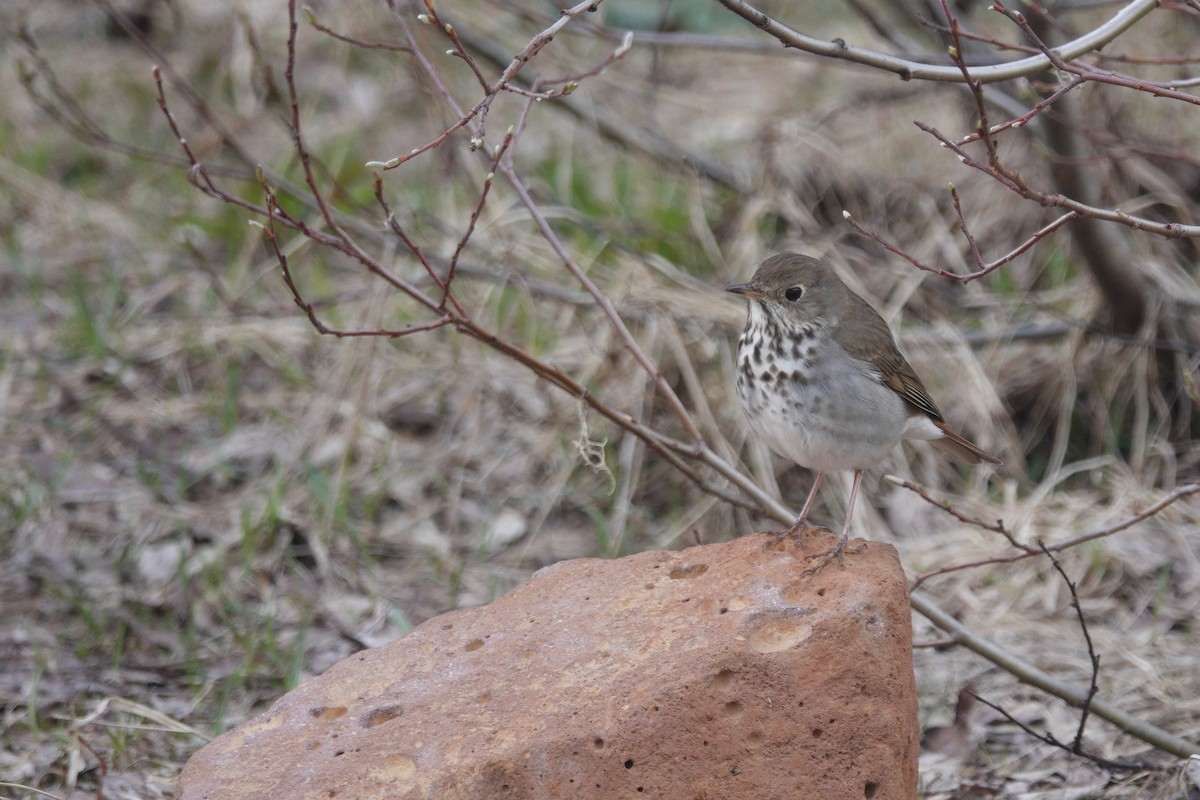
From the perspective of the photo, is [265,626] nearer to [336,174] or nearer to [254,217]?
[254,217]

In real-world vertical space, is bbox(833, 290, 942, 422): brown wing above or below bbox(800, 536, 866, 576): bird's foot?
above

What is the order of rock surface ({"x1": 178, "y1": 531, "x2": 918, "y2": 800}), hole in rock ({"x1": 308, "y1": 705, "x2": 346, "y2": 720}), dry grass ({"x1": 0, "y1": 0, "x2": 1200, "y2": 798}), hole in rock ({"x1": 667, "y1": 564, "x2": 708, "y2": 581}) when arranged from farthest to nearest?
dry grass ({"x1": 0, "y1": 0, "x2": 1200, "y2": 798})
hole in rock ({"x1": 667, "y1": 564, "x2": 708, "y2": 581})
hole in rock ({"x1": 308, "y1": 705, "x2": 346, "y2": 720})
rock surface ({"x1": 178, "y1": 531, "x2": 918, "y2": 800})

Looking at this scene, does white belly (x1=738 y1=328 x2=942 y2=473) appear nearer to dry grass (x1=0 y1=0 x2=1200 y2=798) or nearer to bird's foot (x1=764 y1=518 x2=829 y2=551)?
bird's foot (x1=764 y1=518 x2=829 y2=551)

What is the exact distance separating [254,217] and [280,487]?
215 cm

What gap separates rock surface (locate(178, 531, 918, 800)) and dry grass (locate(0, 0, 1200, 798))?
0.98m

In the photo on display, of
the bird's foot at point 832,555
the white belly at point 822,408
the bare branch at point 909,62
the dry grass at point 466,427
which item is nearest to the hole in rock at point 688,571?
the bird's foot at point 832,555

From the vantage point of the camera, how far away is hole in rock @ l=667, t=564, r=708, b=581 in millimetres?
3273

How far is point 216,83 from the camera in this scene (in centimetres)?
865

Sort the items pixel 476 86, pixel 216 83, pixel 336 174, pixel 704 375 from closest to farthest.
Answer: pixel 704 375, pixel 336 174, pixel 476 86, pixel 216 83

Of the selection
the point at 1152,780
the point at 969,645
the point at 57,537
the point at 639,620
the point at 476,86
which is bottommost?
the point at 1152,780

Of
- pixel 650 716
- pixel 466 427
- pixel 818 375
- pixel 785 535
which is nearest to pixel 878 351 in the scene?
pixel 818 375

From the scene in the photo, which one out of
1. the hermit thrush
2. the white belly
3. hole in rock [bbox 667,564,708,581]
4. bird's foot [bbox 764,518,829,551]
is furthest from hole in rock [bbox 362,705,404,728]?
the white belly

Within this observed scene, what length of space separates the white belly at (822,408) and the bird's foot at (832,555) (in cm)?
43

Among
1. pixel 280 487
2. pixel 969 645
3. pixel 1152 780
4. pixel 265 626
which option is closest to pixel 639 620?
pixel 969 645
